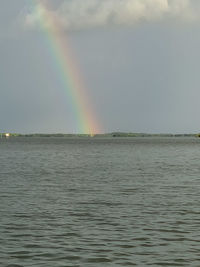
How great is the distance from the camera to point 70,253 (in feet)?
55.3

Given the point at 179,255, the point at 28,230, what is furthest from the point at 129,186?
the point at 179,255

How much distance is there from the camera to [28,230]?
20.4m

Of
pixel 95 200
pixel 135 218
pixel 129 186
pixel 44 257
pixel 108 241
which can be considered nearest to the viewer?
pixel 44 257

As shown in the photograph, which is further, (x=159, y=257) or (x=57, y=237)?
(x=57, y=237)

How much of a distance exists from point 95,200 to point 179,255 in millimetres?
13777

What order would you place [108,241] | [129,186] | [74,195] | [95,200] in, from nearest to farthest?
1. [108,241]
2. [95,200]
3. [74,195]
4. [129,186]

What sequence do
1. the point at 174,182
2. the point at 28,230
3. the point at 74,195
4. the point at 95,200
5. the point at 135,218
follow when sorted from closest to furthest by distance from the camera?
the point at 28,230 → the point at 135,218 → the point at 95,200 → the point at 74,195 → the point at 174,182

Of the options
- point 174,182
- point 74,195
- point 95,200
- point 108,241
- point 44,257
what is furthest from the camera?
point 174,182

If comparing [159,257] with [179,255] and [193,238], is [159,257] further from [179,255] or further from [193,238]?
[193,238]

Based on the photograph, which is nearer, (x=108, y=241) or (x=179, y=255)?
(x=179, y=255)

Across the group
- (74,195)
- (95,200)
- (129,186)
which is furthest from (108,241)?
(129,186)

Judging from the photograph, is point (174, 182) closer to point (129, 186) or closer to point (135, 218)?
point (129, 186)

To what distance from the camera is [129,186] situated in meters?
39.7

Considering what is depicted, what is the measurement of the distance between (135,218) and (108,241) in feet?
16.9
